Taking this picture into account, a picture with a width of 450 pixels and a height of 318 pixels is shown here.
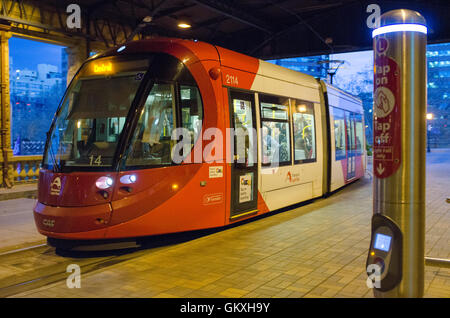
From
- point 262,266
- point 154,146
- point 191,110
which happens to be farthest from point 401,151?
point 191,110

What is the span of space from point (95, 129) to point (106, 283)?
261cm

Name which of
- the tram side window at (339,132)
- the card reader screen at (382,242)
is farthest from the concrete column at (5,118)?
the card reader screen at (382,242)

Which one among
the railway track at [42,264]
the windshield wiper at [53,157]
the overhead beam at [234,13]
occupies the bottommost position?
the railway track at [42,264]

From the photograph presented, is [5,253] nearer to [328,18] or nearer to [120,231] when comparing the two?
[120,231]

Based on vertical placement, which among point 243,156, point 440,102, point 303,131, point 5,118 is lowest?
point 243,156

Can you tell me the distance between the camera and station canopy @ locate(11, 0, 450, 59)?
15.4 meters

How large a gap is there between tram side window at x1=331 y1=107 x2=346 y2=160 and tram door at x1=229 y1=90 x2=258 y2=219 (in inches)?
199

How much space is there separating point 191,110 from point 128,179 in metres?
1.53

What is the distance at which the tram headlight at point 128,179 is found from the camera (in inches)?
255

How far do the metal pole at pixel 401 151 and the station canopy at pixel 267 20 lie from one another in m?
10.8

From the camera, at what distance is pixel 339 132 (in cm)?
1347

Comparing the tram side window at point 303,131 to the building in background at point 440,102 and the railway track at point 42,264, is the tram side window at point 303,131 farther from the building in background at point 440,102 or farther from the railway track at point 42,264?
the building in background at point 440,102

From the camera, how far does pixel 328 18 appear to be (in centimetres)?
1759

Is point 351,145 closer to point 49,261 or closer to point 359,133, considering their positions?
point 359,133
